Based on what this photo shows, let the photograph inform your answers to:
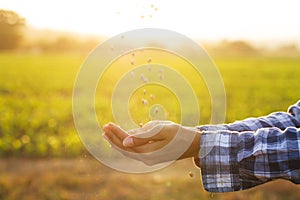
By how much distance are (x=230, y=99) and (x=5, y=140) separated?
611 centimetres

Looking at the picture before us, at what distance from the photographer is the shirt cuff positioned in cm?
139

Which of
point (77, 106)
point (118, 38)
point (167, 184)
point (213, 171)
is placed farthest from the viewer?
point (77, 106)

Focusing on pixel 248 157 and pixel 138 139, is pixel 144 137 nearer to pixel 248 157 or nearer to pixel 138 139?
pixel 138 139

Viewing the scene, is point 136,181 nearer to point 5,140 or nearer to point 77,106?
point 5,140

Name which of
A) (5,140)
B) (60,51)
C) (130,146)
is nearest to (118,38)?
(130,146)

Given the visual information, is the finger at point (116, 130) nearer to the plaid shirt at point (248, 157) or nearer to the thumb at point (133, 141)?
the thumb at point (133, 141)

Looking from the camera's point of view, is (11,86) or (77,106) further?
(11,86)

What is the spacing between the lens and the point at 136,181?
4359 mm

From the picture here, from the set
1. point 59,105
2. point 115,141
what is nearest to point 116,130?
point 115,141

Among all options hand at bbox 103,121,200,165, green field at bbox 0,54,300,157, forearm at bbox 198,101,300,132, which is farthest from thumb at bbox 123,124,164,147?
green field at bbox 0,54,300,157

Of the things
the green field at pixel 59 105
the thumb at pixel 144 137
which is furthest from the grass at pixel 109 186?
the thumb at pixel 144 137

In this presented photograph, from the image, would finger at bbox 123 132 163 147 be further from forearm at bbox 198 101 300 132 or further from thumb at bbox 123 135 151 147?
forearm at bbox 198 101 300 132

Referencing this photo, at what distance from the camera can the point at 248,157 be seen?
4.48 ft

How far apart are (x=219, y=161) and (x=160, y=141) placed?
19cm
